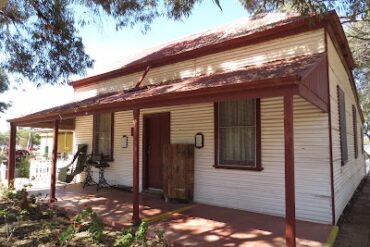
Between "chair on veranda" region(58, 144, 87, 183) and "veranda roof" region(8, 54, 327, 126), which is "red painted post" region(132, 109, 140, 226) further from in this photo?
"chair on veranda" region(58, 144, 87, 183)

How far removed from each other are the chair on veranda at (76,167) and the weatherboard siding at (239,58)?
111 inches

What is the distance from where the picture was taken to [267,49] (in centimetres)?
690

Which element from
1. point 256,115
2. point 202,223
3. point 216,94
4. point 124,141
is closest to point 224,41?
point 256,115

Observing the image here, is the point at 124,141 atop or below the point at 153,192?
atop

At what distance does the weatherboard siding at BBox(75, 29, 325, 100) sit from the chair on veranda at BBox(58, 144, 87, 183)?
282 cm

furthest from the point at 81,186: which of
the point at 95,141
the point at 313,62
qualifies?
the point at 313,62

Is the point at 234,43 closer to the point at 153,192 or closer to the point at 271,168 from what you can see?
the point at 271,168

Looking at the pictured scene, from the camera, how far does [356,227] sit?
236 inches

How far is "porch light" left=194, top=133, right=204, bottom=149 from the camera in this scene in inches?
306

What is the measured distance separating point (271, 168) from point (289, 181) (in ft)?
8.20

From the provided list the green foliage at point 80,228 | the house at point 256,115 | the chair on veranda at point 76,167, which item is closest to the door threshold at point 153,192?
the house at point 256,115

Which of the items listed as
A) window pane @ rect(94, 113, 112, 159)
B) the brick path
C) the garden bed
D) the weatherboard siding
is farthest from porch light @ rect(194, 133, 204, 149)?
window pane @ rect(94, 113, 112, 159)

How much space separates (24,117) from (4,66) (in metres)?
1.78

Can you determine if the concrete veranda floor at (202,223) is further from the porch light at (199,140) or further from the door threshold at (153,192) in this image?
the porch light at (199,140)
